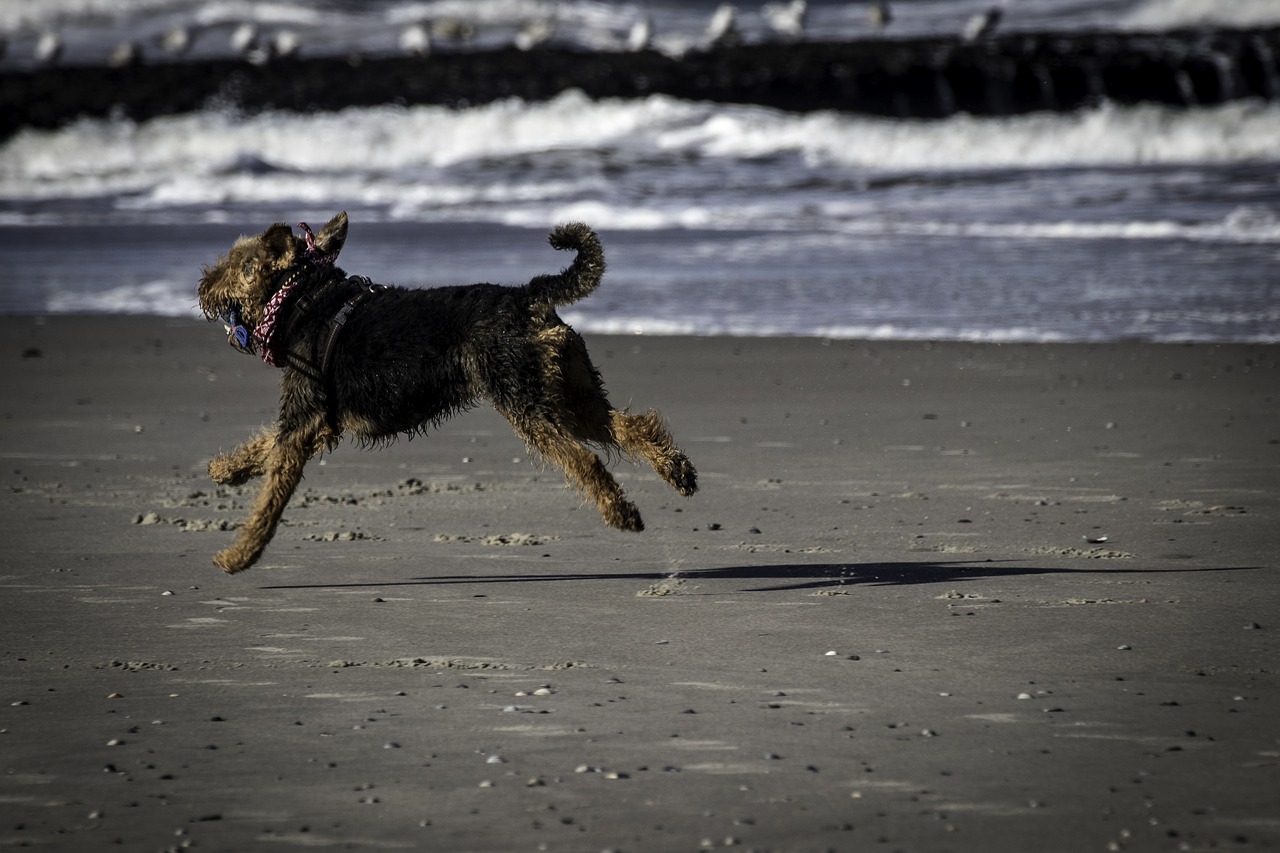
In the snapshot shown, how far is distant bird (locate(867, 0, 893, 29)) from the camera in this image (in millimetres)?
48812

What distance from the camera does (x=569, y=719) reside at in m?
3.92

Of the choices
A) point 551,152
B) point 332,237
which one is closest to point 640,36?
point 551,152

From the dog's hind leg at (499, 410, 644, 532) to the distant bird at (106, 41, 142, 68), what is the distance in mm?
44019

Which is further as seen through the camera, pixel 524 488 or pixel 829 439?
pixel 829 439

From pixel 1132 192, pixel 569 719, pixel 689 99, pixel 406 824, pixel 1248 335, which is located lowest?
pixel 406 824

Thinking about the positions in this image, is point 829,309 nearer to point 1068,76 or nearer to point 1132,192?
point 1132,192

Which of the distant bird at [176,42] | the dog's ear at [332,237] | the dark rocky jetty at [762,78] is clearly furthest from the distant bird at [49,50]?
the dog's ear at [332,237]

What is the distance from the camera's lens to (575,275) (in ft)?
17.9

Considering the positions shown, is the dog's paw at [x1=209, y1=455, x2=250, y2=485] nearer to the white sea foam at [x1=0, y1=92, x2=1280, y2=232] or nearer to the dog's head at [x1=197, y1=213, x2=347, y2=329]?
the dog's head at [x1=197, y1=213, x2=347, y2=329]

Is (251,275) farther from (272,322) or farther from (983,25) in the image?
(983,25)

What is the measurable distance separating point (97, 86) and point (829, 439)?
3935cm

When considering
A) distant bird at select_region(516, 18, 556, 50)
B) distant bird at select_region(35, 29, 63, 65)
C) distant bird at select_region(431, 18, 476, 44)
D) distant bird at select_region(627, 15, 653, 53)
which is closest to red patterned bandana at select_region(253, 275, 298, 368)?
distant bird at select_region(627, 15, 653, 53)

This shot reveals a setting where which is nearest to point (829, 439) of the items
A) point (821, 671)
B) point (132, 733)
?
point (821, 671)

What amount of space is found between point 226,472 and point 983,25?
4156cm
